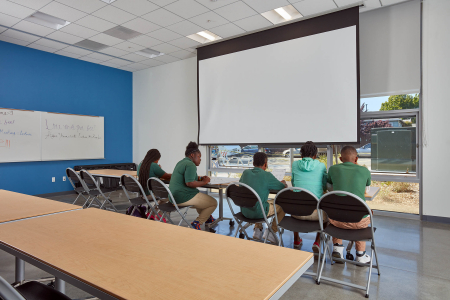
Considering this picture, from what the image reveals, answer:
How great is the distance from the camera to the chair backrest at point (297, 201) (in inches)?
91.4

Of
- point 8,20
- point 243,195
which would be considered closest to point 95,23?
point 8,20

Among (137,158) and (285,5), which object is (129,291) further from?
(137,158)

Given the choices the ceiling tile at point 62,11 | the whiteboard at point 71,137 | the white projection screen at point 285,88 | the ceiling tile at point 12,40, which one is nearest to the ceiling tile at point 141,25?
the ceiling tile at point 62,11

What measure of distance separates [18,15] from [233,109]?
3881 mm

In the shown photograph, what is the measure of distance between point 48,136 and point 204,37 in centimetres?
399

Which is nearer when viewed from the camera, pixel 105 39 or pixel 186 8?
pixel 186 8

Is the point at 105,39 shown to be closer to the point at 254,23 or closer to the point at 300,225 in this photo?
the point at 254,23

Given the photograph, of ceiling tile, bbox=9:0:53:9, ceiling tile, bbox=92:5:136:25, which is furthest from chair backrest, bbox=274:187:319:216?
ceiling tile, bbox=9:0:53:9

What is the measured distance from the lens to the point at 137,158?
7.77 metres

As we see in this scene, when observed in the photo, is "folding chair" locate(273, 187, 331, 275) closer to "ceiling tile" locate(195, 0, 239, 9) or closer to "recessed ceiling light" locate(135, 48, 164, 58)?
"ceiling tile" locate(195, 0, 239, 9)

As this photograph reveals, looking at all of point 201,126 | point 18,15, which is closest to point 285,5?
point 201,126

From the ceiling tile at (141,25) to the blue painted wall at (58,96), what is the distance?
2.50 m

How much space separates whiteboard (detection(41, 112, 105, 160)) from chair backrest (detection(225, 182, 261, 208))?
5.19 meters

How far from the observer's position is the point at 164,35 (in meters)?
5.28
